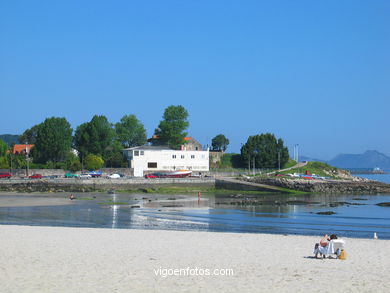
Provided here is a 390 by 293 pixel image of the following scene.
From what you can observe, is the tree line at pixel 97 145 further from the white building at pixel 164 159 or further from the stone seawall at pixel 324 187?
the stone seawall at pixel 324 187

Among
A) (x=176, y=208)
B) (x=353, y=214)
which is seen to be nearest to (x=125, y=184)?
(x=176, y=208)

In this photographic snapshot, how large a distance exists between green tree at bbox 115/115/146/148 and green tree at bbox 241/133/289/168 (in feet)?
89.0

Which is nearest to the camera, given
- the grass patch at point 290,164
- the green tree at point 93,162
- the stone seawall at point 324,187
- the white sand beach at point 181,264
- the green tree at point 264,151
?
the white sand beach at point 181,264

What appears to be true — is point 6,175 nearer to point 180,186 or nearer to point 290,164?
point 180,186

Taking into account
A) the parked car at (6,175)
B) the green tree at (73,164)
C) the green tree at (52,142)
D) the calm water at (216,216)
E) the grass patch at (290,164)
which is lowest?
the calm water at (216,216)

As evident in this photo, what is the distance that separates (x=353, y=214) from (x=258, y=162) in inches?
2665

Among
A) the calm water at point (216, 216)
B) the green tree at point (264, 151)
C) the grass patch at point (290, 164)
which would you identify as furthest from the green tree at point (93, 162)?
the grass patch at point (290, 164)

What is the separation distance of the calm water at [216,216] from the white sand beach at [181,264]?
7.57 metres

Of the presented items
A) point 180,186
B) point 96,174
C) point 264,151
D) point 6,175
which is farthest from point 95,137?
point 264,151

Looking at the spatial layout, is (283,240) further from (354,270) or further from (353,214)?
(353,214)

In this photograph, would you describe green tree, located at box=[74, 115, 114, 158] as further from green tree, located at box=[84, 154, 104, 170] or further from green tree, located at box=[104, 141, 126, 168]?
green tree, located at box=[84, 154, 104, 170]

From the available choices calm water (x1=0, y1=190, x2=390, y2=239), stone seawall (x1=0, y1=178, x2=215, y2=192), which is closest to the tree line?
stone seawall (x1=0, y1=178, x2=215, y2=192)

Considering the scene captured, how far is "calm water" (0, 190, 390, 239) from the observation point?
35375 mm

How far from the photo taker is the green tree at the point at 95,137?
353 ft
